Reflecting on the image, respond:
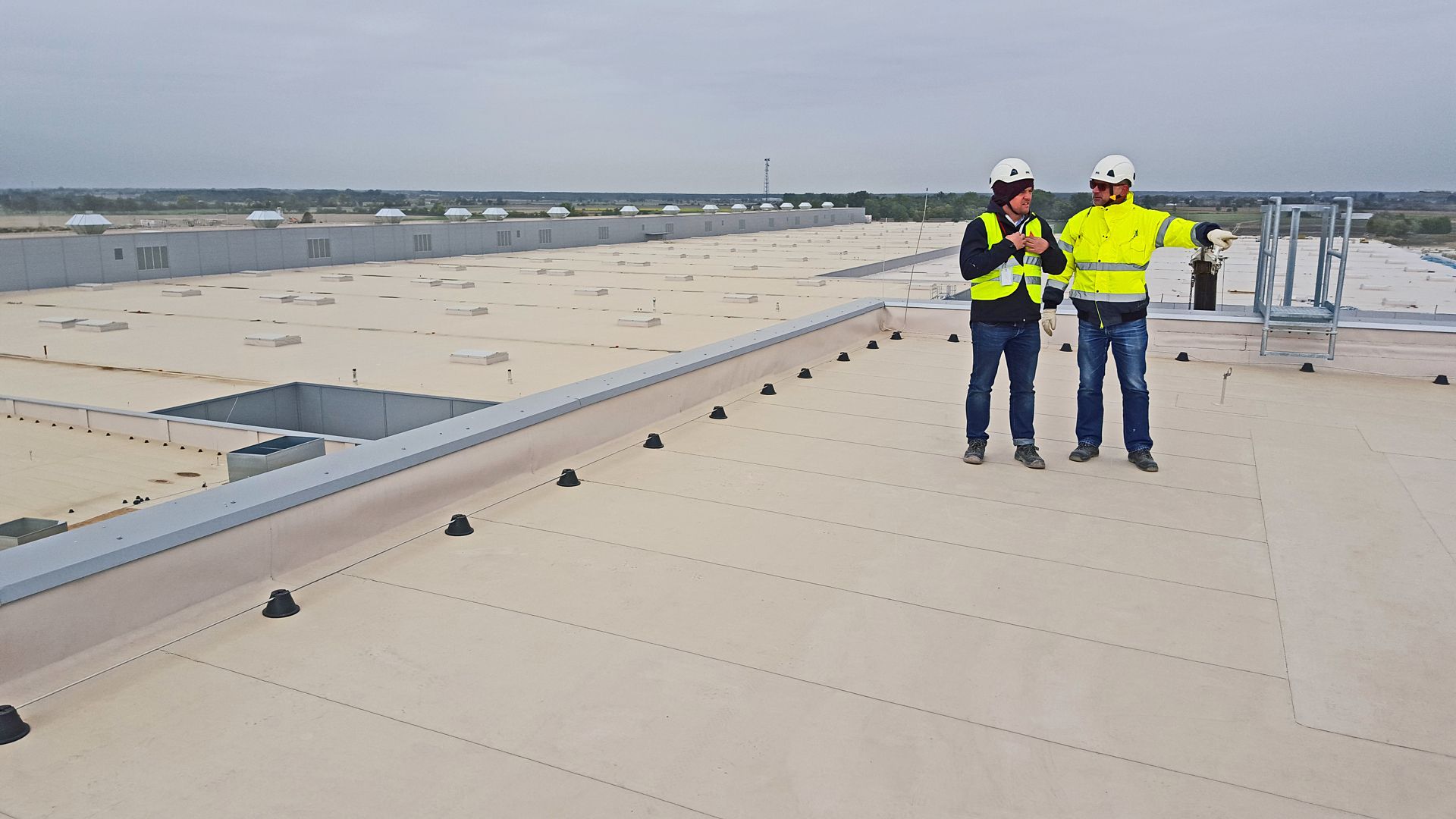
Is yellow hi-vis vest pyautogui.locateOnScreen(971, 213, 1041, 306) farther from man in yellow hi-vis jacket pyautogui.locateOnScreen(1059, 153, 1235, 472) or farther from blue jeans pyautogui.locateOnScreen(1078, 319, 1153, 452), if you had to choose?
blue jeans pyautogui.locateOnScreen(1078, 319, 1153, 452)

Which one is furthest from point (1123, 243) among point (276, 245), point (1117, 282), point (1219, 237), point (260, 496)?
point (276, 245)

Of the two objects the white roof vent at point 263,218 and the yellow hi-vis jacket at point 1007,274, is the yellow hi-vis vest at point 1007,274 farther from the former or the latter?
the white roof vent at point 263,218

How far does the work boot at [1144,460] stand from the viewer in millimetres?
6633

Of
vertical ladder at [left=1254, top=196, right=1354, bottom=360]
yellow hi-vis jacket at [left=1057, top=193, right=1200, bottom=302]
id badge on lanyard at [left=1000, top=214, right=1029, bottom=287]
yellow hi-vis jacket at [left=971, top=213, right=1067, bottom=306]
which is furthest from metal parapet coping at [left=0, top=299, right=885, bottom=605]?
vertical ladder at [left=1254, top=196, right=1354, bottom=360]

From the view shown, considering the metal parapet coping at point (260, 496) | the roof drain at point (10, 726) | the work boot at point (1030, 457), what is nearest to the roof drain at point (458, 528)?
the metal parapet coping at point (260, 496)

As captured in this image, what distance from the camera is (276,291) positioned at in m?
20.7

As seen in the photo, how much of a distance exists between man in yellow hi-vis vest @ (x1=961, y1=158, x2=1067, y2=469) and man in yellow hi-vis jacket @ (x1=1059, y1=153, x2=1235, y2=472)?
21 cm

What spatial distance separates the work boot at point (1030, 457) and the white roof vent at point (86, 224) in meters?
23.7

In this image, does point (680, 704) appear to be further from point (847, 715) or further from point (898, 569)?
point (898, 569)

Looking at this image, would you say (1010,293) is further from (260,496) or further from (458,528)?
(260,496)

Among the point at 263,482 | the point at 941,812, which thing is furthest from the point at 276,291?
the point at 941,812

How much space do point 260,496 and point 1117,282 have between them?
5.09 meters

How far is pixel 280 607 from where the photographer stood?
165 inches

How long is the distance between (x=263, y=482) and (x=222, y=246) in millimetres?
23359
